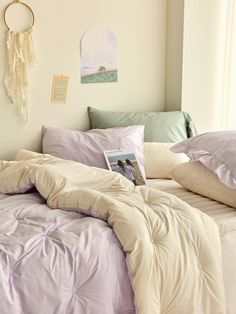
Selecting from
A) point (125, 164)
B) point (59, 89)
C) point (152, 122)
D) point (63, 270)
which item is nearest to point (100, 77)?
point (59, 89)

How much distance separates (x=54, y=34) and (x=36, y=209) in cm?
136

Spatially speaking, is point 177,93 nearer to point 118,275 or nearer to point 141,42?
point 141,42

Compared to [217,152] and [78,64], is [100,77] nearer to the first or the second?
[78,64]

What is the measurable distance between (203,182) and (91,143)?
2.50 ft

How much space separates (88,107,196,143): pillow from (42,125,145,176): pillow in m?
0.12

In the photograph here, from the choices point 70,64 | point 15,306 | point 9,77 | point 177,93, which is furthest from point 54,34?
point 15,306

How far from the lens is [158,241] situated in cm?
130

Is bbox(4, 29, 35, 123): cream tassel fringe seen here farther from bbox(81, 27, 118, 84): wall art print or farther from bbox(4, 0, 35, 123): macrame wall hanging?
bbox(81, 27, 118, 84): wall art print

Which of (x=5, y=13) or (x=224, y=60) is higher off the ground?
(x=5, y=13)

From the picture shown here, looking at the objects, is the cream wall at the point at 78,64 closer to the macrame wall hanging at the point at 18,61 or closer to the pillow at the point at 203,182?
the macrame wall hanging at the point at 18,61

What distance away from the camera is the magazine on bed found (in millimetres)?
2211

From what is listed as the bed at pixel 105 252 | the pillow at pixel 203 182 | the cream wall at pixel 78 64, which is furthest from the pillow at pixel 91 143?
the bed at pixel 105 252

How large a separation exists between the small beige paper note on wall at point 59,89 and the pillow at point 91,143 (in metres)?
0.21

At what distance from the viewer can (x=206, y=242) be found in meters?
1.38
